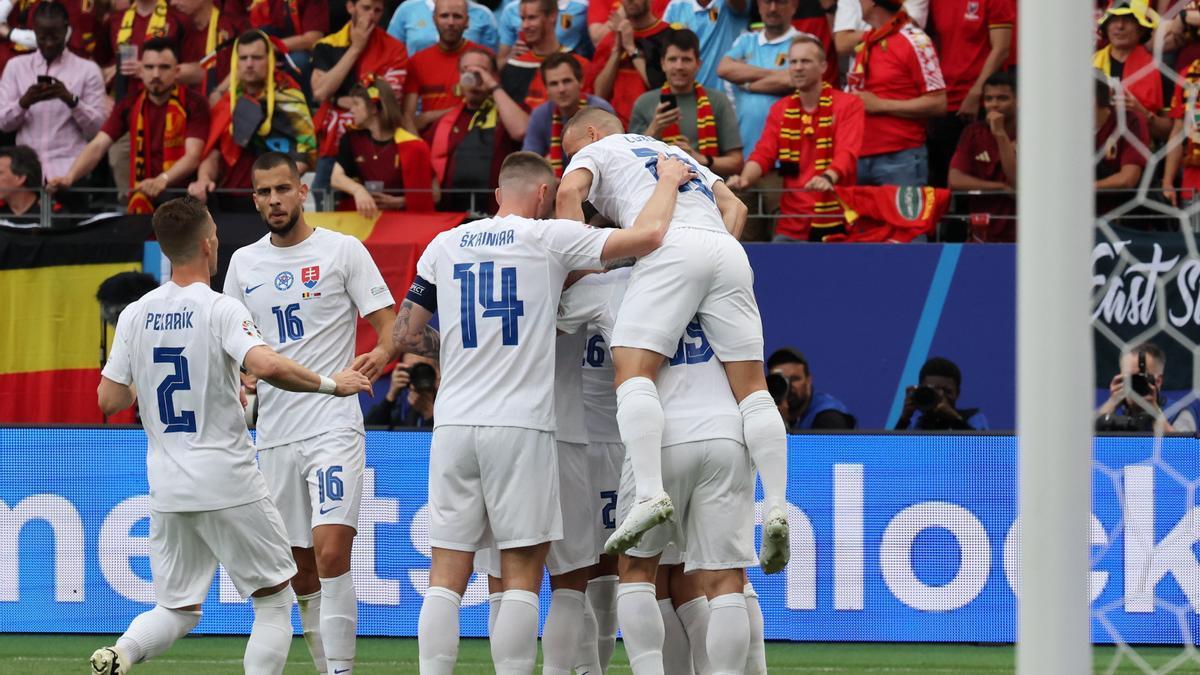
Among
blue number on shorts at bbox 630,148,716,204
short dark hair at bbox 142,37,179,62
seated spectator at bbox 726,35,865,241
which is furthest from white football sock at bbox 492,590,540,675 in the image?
short dark hair at bbox 142,37,179,62

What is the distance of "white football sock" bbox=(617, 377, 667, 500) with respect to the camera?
21.0 ft

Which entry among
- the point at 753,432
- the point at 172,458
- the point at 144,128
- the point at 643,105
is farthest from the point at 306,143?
the point at 753,432

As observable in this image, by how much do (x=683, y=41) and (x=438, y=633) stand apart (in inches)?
240

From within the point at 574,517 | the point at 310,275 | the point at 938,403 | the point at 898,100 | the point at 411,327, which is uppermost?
the point at 898,100

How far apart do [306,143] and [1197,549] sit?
23.2 ft

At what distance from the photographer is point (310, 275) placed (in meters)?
7.89

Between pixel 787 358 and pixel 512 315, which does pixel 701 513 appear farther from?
pixel 787 358

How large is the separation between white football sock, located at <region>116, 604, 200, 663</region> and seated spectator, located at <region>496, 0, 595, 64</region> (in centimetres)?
711

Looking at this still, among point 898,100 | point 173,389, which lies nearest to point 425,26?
point 898,100

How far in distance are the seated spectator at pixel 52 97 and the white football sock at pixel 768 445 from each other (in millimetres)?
8387

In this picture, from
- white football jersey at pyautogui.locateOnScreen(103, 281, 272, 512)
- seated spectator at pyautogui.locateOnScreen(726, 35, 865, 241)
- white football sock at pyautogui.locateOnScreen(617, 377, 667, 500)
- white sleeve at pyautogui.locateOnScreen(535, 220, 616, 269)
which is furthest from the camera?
seated spectator at pyautogui.locateOnScreen(726, 35, 865, 241)

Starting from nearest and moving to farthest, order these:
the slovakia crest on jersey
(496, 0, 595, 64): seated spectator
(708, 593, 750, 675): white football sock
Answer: (708, 593, 750, 675): white football sock, the slovakia crest on jersey, (496, 0, 595, 64): seated spectator

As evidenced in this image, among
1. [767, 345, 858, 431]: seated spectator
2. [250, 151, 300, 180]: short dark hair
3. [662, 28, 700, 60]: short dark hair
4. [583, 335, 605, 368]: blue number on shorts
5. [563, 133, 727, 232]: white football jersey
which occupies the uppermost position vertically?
[662, 28, 700, 60]: short dark hair

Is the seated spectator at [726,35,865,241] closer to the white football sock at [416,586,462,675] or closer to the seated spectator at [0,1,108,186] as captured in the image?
the white football sock at [416,586,462,675]
